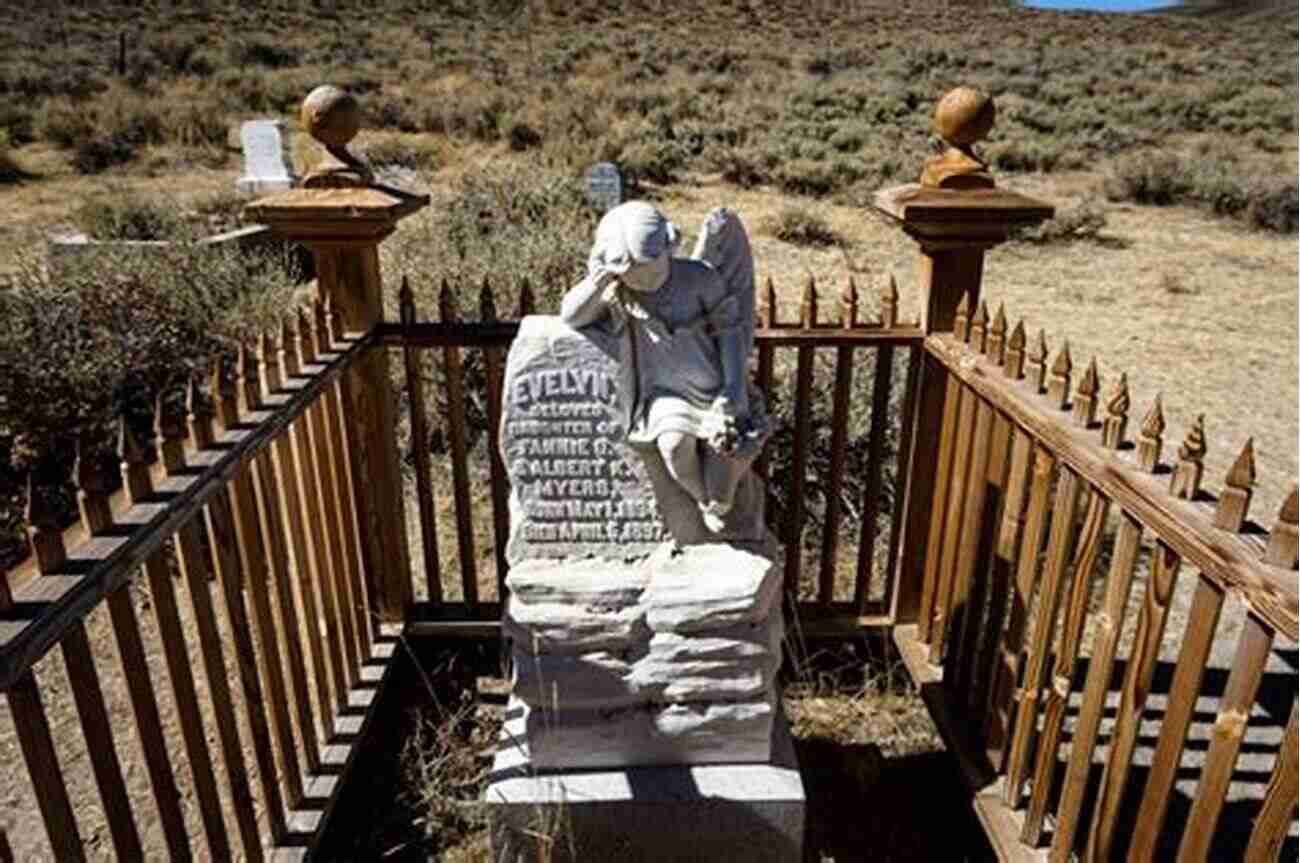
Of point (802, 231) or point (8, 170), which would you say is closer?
point (802, 231)

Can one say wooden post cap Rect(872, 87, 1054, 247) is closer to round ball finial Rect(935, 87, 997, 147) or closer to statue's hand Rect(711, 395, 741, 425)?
round ball finial Rect(935, 87, 997, 147)

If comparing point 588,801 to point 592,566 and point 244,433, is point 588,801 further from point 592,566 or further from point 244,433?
point 244,433

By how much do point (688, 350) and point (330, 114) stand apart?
4.68ft

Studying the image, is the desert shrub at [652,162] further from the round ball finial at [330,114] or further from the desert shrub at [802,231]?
the round ball finial at [330,114]

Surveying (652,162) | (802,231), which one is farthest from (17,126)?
(802,231)

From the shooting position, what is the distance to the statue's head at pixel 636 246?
2.31 m

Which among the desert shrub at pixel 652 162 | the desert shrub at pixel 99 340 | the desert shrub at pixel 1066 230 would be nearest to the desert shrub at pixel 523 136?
the desert shrub at pixel 652 162

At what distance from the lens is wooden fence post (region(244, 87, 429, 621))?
2.96 meters

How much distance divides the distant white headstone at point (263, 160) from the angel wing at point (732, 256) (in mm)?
10789

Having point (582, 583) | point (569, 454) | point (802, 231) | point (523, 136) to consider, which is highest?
point (569, 454)

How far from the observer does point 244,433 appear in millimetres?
2254

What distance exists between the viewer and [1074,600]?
7.50 feet

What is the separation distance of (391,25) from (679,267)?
35.3m

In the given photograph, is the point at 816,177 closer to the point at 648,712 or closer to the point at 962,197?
the point at 962,197
